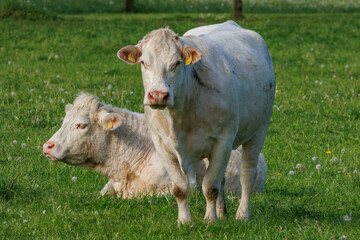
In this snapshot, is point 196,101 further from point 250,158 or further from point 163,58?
point 250,158

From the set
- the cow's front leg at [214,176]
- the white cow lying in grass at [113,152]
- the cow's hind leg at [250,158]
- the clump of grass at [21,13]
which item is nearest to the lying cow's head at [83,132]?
the white cow lying in grass at [113,152]

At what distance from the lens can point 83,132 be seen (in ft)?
25.4

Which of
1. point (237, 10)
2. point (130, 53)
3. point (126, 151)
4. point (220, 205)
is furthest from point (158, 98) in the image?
point (237, 10)

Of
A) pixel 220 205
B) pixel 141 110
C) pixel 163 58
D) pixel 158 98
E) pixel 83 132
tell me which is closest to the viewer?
pixel 158 98

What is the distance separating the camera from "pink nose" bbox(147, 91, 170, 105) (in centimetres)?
506

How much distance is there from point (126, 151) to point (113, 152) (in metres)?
0.16

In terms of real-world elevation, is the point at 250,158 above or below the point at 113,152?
above

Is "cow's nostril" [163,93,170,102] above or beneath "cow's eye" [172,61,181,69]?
beneath

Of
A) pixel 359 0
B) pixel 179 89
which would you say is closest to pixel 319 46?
pixel 179 89

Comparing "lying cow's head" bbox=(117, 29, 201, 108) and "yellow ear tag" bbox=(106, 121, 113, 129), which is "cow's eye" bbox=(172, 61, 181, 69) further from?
"yellow ear tag" bbox=(106, 121, 113, 129)

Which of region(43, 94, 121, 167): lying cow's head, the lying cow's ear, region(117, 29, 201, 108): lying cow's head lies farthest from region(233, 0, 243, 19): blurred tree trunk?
region(117, 29, 201, 108): lying cow's head

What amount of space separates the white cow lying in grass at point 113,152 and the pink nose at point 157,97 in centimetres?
256

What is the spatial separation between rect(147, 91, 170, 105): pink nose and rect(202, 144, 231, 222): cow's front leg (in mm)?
947

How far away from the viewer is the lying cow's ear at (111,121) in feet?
25.3
